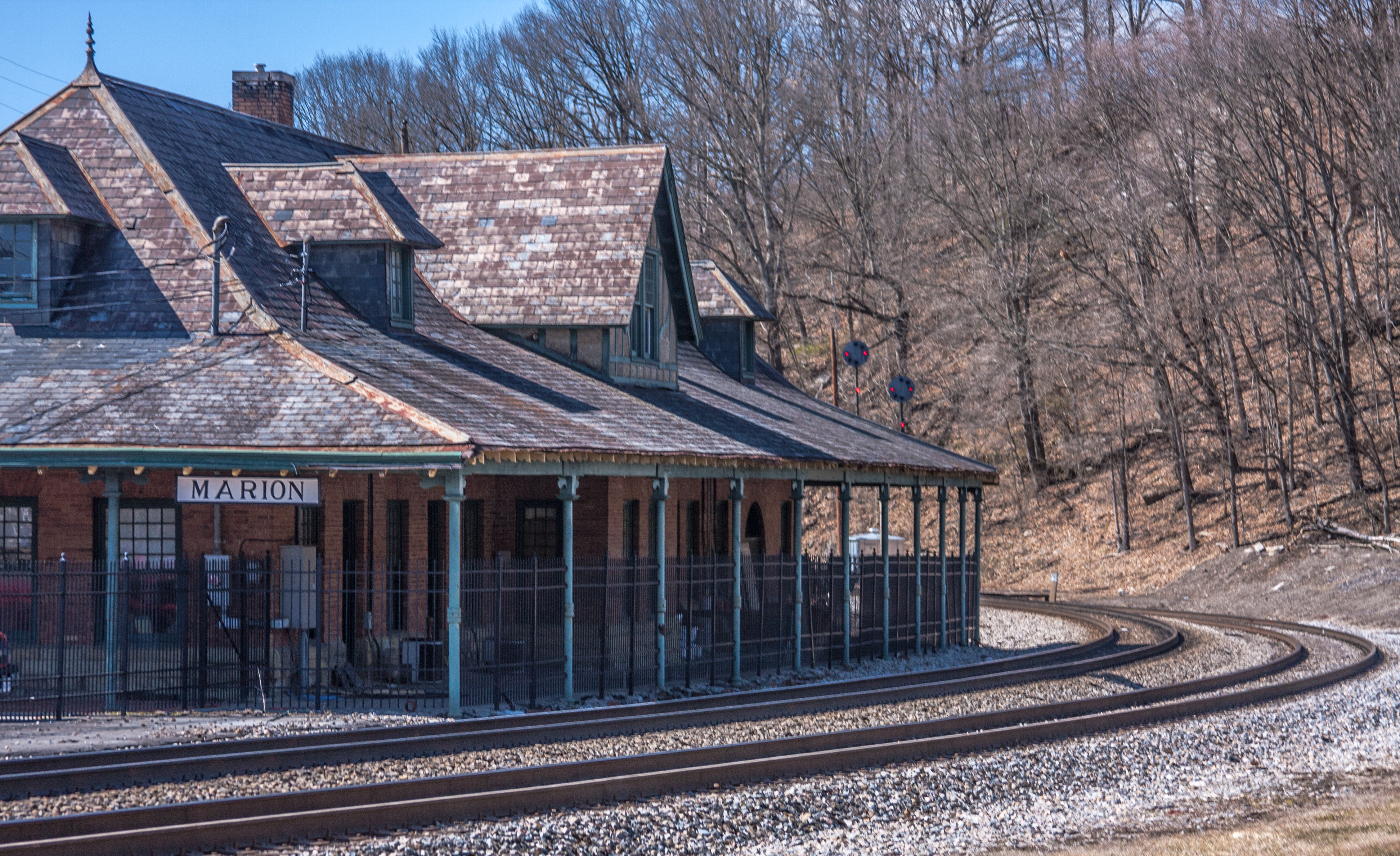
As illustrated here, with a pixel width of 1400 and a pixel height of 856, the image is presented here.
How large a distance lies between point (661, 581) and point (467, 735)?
6.08 metres

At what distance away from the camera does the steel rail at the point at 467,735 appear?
13031 millimetres

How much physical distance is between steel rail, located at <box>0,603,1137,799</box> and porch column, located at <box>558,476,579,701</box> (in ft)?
4.92

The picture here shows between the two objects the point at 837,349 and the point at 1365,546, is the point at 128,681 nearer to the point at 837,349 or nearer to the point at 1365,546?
the point at 1365,546

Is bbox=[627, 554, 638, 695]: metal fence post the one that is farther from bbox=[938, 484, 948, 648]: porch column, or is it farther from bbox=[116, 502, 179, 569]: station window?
bbox=[938, 484, 948, 648]: porch column

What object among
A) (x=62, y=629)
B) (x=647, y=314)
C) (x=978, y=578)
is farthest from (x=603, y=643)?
(x=978, y=578)

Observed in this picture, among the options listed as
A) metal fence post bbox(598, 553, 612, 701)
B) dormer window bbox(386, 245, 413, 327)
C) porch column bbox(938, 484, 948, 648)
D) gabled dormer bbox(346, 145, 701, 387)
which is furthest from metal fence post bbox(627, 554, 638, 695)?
porch column bbox(938, 484, 948, 648)

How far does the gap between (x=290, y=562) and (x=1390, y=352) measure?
3203 cm

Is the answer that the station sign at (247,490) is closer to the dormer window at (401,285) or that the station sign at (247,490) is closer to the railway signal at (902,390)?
the dormer window at (401,285)

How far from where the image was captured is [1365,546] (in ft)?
123

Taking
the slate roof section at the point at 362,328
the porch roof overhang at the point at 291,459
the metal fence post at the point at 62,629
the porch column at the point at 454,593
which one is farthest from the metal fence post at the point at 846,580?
the metal fence post at the point at 62,629

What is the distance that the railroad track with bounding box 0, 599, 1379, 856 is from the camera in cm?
1051

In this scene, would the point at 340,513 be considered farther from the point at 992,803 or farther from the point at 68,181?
the point at 992,803

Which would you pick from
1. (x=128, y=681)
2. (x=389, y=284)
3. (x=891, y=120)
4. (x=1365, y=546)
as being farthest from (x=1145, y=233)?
(x=128, y=681)

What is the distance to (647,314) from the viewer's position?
27.0m
